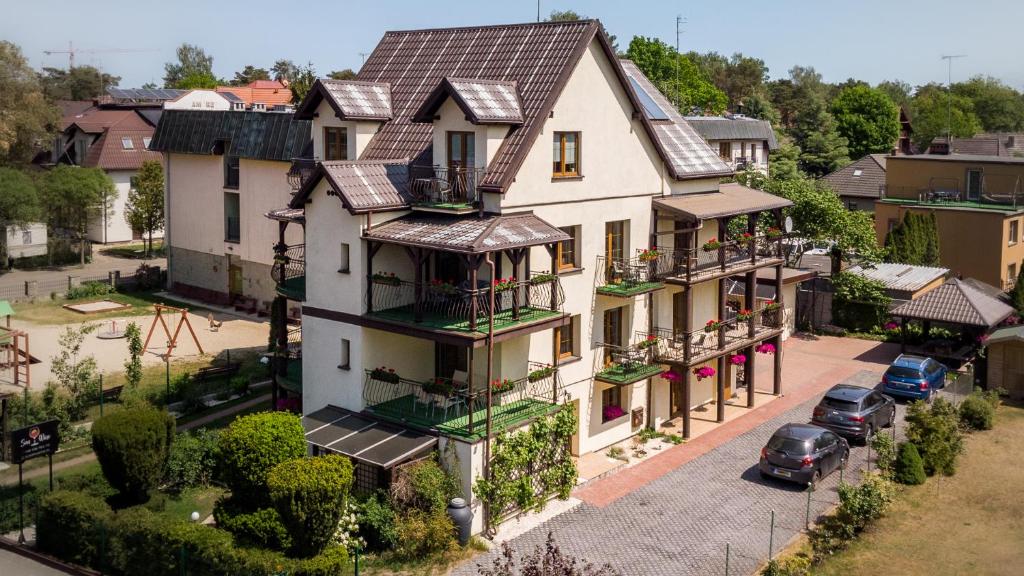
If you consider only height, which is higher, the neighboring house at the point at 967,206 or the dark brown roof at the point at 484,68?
the dark brown roof at the point at 484,68

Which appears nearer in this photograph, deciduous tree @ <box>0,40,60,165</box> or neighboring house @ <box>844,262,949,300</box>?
neighboring house @ <box>844,262,949,300</box>

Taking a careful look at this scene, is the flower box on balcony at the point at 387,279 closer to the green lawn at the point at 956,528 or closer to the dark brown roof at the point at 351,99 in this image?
the dark brown roof at the point at 351,99

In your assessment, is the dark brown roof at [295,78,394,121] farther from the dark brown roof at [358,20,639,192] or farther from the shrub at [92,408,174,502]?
the shrub at [92,408,174,502]

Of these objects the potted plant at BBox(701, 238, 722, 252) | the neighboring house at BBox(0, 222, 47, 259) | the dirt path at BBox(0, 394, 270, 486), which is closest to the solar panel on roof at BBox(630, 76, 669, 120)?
the potted plant at BBox(701, 238, 722, 252)

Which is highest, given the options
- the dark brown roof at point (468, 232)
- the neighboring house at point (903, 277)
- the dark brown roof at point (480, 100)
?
the dark brown roof at point (480, 100)

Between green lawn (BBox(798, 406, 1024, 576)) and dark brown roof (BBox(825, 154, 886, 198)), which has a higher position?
dark brown roof (BBox(825, 154, 886, 198))

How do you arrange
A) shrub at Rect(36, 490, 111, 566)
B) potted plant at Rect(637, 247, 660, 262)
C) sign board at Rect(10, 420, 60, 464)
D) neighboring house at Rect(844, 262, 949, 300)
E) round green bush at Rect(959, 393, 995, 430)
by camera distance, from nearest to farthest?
shrub at Rect(36, 490, 111, 566)
sign board at Rect(10, 420, 60, 464)
potted plant at Rect(637, 247, 660, 262)
round green bush at Rect(959, 393, 995, 430)
neighboring house at Rect(844, 262, 949, 300)

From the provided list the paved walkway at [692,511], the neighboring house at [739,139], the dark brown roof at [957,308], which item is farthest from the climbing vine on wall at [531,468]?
the neighboring house at [739,139]

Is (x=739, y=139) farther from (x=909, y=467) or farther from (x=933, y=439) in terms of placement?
(x=909, y=467)
